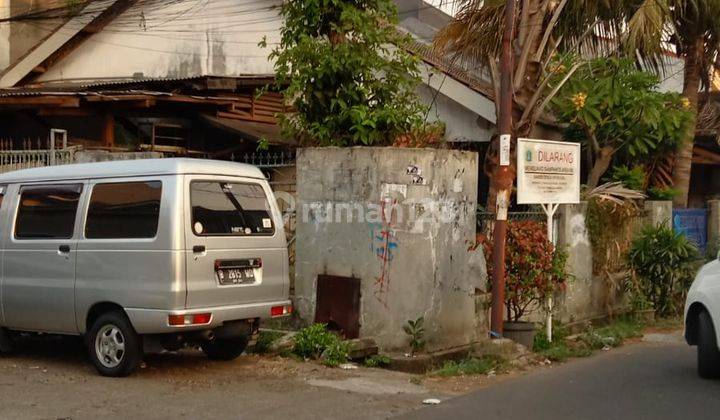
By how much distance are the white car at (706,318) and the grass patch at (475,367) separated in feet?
6.44

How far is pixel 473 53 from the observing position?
13.9m

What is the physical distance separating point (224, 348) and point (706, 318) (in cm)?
497

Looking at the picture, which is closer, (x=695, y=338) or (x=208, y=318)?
(x=208, y=318)

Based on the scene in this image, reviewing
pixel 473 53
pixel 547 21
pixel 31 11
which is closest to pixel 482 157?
pixel 473 53

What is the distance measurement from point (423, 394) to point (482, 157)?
9.85m

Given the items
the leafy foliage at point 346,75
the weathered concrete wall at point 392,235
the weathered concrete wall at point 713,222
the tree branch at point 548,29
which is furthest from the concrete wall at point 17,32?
the weathered concrete wall at point 713,222

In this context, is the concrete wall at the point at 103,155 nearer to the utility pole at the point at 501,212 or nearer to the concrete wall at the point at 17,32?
the utility pole at the point at 501,212

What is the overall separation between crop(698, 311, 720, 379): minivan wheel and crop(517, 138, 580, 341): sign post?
2.21 m

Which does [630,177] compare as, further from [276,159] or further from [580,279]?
[276,159]

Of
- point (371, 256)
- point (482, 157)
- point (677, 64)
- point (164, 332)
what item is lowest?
point (164, 332)

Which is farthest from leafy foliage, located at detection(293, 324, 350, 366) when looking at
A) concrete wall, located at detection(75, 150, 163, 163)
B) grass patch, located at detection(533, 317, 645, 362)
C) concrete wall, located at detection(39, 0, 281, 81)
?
concrete wall, located at detection(39, 0, 281, 81)

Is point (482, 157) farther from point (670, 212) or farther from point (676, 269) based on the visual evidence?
point (676, 269)

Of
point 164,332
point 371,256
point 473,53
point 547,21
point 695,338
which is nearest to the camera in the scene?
point 164,332

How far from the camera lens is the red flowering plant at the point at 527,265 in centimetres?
1012
